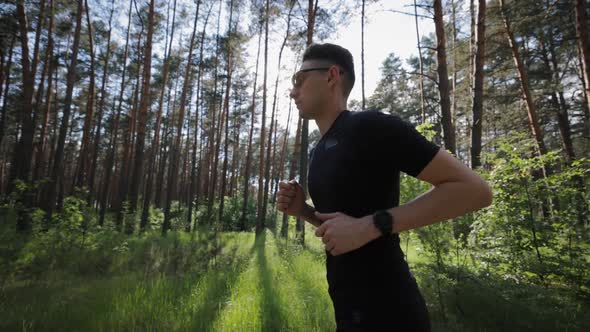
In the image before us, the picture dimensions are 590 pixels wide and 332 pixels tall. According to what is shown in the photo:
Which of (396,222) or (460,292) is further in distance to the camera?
(460,292)

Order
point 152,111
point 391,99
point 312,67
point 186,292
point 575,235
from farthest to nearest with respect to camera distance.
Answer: point 152,111, point 391,99, point 186,292, point 575,235, point 312,67

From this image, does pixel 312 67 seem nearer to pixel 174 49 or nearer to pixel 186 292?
pixel 186 292

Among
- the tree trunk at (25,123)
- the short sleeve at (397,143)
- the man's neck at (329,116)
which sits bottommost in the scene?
the short sleeve at (397,143)

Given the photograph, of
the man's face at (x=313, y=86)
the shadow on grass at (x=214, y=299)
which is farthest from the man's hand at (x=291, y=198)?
the shadow on grass at (x=214, y=299)

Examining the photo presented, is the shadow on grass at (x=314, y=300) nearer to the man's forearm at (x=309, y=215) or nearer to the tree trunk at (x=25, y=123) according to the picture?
the man's forearm at (x=309, y=215)

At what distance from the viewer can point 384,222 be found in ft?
3.27

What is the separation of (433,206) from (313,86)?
34.2 inches

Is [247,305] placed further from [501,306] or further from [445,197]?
[445,197]

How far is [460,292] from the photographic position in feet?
13.6

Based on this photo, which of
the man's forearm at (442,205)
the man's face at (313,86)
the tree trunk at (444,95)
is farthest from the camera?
the tree trunk at (444,95)

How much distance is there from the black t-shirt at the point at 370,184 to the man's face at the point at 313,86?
25 cm

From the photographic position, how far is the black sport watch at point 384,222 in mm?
988

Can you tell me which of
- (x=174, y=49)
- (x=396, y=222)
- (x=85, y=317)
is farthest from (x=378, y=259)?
(x=174, y=49)

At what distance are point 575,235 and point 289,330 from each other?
170 inches
